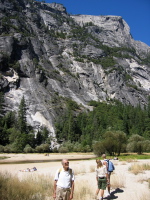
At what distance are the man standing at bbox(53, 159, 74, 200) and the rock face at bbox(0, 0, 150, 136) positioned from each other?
260 ft

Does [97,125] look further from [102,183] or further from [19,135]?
[102,183]

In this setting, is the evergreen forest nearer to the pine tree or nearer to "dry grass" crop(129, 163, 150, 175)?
the pine tree

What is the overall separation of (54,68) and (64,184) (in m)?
137

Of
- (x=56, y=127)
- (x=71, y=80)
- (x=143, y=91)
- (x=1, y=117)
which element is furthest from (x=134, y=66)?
(x=1, y=117)

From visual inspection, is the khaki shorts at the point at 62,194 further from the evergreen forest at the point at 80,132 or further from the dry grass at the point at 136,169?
the evergreen forest at the point at 80,132

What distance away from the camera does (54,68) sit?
140625mm

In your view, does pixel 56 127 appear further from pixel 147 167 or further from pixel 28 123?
pixel 147 167

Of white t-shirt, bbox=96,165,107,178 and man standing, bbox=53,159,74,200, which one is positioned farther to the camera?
white t-shirt, bbox=96,165,107,178

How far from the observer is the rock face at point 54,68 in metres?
98.9

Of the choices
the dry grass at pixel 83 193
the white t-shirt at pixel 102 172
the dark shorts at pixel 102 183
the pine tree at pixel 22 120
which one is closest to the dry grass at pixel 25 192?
the dry grass at pixel 83 193

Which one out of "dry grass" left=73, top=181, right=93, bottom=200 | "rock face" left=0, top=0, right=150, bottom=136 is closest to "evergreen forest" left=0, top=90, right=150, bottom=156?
"rock face" left=0, top=0, right=150, bottom=136

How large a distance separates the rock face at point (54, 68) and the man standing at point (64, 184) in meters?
79.2

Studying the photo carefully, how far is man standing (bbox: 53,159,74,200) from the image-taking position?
6.68m

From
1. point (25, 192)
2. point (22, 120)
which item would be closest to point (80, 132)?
point (22, 120)
